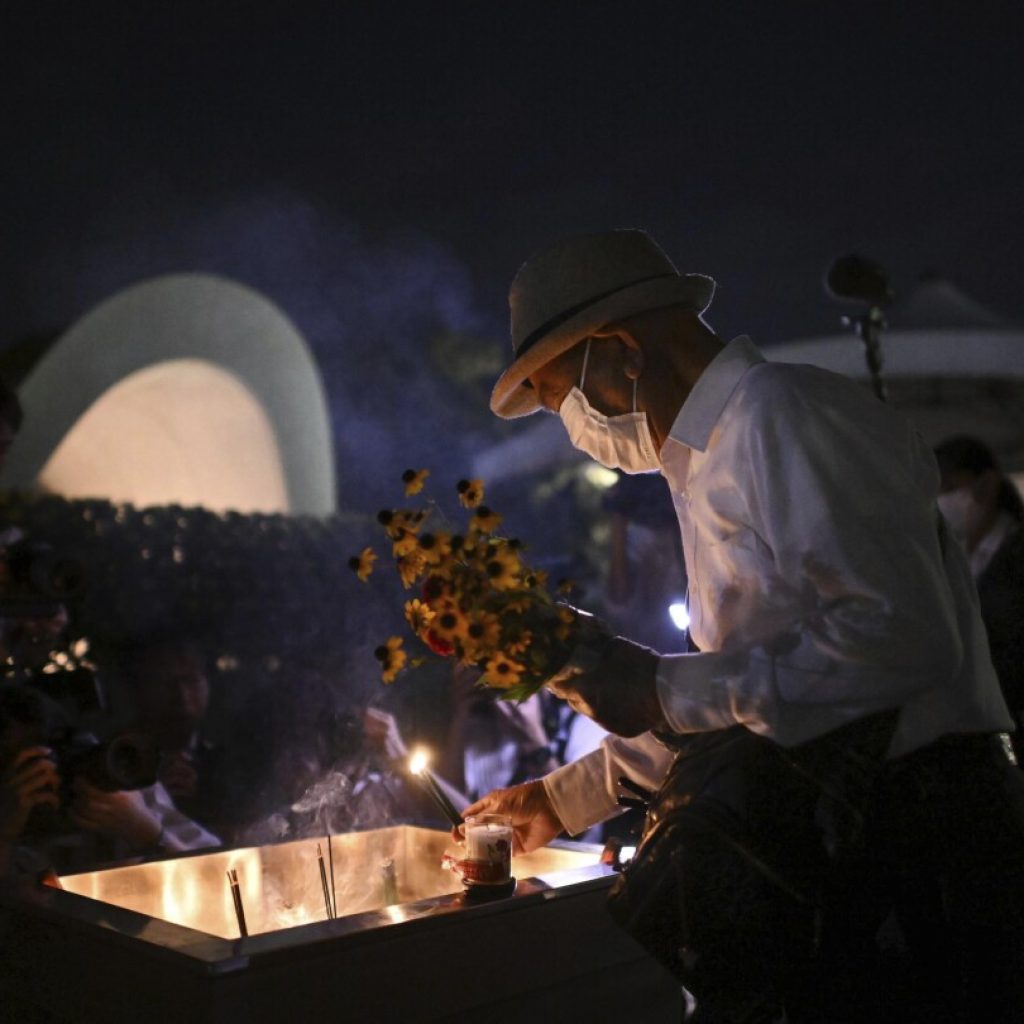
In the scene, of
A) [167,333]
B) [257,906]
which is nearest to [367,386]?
[167,333]

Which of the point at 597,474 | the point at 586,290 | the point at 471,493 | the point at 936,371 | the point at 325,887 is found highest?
the point at 597,474

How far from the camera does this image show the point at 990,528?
4980mm

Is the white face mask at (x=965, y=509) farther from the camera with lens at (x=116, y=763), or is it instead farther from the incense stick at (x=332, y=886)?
the camera with lens at (x=116, y=763)

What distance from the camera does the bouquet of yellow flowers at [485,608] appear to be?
76.4 inches

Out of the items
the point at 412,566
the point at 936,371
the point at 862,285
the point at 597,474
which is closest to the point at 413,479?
the point at 412,566

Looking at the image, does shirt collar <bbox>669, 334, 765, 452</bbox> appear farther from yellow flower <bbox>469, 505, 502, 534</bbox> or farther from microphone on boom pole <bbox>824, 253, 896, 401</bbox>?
microphone on boom pole <bbox>824, 253, 896, 401</bbox>

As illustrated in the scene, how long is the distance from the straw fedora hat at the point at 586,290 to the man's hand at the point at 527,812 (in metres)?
0.99

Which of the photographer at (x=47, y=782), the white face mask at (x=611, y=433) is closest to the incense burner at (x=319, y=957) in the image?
the photographer at (x=47, y=782)

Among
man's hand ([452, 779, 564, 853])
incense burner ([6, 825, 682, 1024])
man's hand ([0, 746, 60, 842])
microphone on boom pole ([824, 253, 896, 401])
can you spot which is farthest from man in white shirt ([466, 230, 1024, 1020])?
microphone on boom pole ([824, 253, 896, 401])

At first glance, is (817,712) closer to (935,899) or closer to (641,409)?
(935,899)

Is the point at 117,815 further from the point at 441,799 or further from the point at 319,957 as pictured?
the point at 319,957

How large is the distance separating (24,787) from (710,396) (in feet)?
6.63

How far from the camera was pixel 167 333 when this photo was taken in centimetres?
1038

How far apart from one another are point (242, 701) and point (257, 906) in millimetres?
6739
